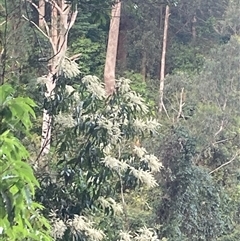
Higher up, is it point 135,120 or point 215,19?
point 215,19

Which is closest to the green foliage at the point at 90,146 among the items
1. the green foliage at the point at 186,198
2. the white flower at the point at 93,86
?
the white flower at the point at 93,86

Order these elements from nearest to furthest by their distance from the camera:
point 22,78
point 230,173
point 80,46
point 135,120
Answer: point 135,120 → point 22,78 → point 230,173 → point 80,46

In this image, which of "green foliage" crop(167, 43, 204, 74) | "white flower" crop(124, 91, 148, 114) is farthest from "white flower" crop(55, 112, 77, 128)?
"green foliage" crop(167, 43, 204, 74)

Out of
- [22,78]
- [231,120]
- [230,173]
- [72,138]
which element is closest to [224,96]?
[231,120]

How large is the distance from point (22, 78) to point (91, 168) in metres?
2.90

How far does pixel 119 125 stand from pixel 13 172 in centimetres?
165

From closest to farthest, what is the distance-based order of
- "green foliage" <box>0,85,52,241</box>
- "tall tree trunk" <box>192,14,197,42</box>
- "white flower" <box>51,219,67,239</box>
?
"green foliage" <box>0,85,52,241</box> < "white flower" <box>51,219,67,239</box> < "tall tree trunk" <box>192,14,197,42</box>

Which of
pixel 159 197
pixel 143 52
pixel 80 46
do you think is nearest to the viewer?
pixel 159 197

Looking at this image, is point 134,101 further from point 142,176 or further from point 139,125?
point 142,176

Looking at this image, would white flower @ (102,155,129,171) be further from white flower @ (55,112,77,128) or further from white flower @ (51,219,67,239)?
white flower @ (51,219,67,239)

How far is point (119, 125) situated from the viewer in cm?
291

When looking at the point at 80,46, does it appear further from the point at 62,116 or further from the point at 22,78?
the point at 62,116

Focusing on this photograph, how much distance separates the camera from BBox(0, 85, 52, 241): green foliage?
1273mm

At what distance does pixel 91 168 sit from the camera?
112 inches
